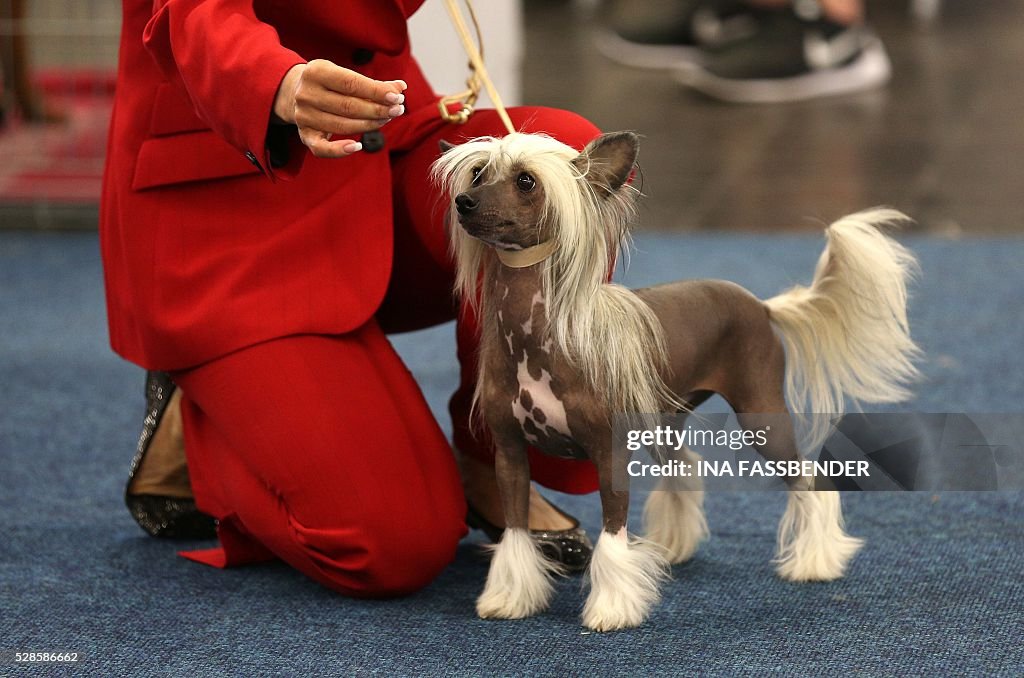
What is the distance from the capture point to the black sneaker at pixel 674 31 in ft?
15.8

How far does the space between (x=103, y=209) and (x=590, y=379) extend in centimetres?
65

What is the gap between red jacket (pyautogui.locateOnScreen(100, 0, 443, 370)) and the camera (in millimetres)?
1338

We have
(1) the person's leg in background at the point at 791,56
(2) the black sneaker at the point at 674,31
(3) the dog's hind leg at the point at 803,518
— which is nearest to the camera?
(3) the dog's hind leg at the point at 803,518

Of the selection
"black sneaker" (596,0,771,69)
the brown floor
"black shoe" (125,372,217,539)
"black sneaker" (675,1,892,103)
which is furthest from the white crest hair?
"black sneaker" (596,0,771,69)

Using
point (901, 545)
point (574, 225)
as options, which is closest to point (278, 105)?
point (574, 225)

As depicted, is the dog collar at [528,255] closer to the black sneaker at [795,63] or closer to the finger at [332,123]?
the finger at [332,123]

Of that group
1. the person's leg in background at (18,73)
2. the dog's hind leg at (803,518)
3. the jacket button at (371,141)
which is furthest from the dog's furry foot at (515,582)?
the person's leg in background at (18,73)

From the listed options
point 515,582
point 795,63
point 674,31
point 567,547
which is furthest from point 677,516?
point 674,31

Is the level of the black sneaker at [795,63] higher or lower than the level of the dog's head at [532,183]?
lower

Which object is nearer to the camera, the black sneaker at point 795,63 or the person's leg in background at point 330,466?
the person's leg in background at point 330,466

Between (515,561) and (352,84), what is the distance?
46 cm

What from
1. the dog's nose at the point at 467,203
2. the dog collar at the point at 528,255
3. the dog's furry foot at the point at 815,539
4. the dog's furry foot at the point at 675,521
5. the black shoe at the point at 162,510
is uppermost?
the dog's nose at the point at 467,203

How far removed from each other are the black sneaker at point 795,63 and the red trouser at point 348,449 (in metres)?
3.15

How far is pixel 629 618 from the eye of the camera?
118 centimetres
